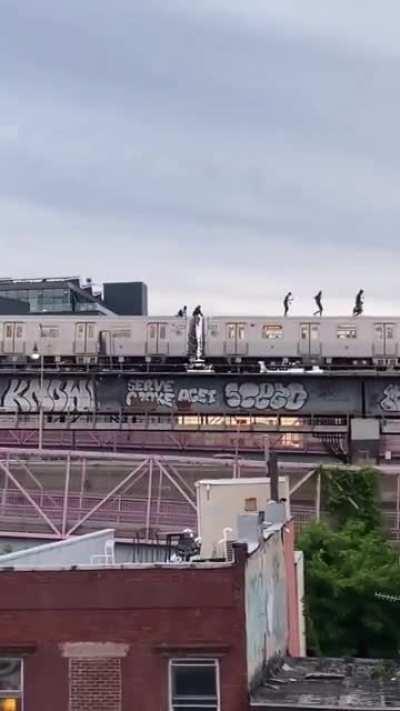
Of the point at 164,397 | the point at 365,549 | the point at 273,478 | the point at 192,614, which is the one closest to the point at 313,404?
the point at 164,397

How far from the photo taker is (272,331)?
200ft

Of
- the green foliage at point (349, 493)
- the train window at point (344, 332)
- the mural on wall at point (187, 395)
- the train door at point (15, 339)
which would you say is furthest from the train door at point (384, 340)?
the green foliage at point (349, 493)

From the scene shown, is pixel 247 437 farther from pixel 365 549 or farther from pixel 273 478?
pixel 273 478

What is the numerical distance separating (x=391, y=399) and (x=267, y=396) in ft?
25.0

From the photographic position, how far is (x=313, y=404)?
6159 cm

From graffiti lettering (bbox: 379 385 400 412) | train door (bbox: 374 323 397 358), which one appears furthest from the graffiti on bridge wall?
train door (bbox: 374 323 397 358)

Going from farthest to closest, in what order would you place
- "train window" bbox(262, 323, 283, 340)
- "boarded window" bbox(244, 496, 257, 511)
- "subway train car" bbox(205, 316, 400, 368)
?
"train window" bbox(262, 323, 283, 340), "subway train car" bbox(205, 316, 400, 368), "boarded window" bbox(244, 496, 257, 511)

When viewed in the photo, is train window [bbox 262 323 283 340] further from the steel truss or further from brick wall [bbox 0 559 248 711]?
brick wall [bbox 0 559 248 711]

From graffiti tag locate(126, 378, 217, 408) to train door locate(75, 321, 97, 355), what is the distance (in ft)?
11.0

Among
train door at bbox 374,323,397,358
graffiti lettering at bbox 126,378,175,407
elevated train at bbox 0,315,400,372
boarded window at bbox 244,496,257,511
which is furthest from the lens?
graffiti lettering at bbox 126,378,175,407

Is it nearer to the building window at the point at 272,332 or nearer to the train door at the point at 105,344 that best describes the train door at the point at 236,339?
the building window at the point at 272,332

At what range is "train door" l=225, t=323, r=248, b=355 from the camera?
60.5 metres

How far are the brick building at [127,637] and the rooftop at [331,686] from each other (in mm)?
601

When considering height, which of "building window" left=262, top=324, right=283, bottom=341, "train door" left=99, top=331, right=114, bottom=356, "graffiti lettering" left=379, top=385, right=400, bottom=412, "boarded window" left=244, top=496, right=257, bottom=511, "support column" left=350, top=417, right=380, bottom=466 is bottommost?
"boarded window" left=244, top=496, right=257, bottom=511
